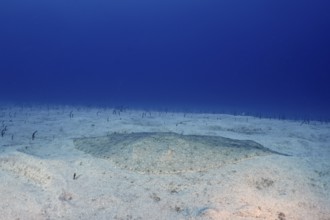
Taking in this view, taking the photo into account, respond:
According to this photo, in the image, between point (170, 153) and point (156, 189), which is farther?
point (170, 153)

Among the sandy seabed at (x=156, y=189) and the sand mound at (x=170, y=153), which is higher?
the sand mound at (x=170, y=153)

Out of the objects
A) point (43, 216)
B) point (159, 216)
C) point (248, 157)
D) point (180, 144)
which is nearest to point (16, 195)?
point (43, 216)

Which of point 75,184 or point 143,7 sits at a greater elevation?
point 143,7

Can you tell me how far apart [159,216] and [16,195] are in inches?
89.9

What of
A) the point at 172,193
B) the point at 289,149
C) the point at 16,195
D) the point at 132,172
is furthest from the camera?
the point at 289,149

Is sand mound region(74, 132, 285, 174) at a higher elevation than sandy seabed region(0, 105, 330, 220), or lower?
higher

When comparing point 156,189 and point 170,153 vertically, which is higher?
point 170,153

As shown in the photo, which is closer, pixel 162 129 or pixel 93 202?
pixel 93 202

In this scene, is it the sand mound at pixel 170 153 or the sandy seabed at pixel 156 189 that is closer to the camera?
the sandy seabed at pixel 156 189

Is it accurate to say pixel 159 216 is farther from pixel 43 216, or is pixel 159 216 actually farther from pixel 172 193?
pixel 43 216

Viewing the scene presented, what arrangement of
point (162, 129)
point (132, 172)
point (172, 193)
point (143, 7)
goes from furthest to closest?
point (143, 7) → point (162, 129) → point (132, 172) → point (172, 193)

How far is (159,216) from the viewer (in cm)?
493

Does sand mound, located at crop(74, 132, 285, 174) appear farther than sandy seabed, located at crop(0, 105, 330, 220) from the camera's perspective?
Yes

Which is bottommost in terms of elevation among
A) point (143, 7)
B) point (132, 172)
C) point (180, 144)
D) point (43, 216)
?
point (43, 216)
